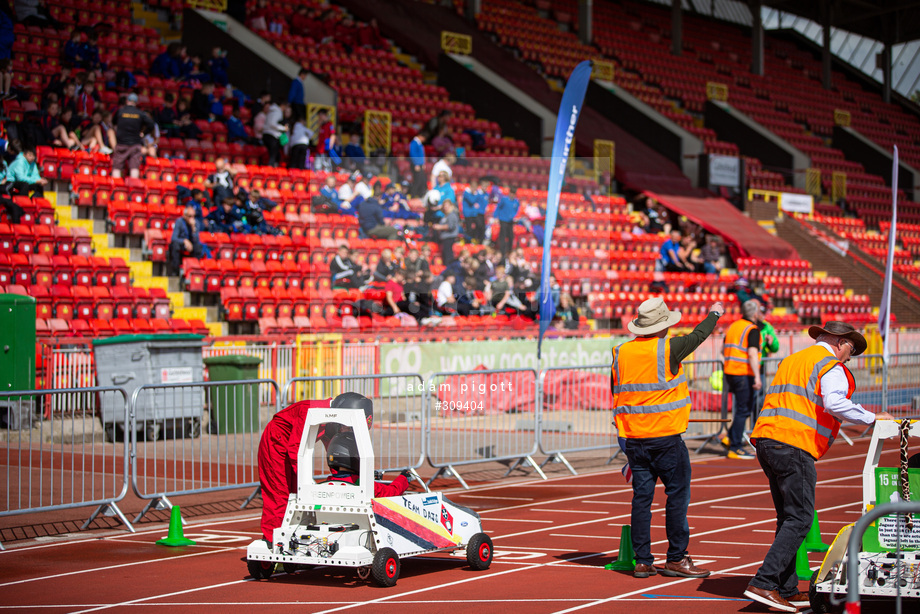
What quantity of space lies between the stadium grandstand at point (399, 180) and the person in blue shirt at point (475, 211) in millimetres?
60

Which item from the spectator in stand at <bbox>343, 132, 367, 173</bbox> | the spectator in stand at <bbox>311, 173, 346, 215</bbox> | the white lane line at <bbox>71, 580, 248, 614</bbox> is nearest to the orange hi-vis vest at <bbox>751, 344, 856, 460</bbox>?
the white lane line at <bbox>71, 580, 248, 614</bbox>

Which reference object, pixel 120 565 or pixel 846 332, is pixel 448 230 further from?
pixel 846 332

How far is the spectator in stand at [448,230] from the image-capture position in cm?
1773

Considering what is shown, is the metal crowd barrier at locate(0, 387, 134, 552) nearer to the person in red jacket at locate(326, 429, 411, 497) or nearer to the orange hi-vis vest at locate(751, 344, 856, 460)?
the person in red jacket at locate(326, 429, 411, 497)

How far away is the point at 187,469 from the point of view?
11.9 m

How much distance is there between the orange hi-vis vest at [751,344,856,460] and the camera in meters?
6.64

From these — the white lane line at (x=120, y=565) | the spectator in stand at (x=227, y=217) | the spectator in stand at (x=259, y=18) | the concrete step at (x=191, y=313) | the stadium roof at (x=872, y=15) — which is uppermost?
the stadium roof at (x=872, y=15)

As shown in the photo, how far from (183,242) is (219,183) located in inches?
70.7

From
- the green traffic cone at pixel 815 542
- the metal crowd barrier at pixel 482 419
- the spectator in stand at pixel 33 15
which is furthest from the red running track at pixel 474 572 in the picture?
the spectator in stand at pixel 33 15

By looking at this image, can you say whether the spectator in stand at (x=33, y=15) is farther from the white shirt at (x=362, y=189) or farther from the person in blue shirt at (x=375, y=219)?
the person in blue shirt at (x=375, y=219)

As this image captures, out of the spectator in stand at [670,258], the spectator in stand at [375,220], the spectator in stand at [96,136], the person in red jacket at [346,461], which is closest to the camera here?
the person in red jacket at [346,461]

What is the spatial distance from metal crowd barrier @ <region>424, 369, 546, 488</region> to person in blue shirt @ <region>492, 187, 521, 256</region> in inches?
195

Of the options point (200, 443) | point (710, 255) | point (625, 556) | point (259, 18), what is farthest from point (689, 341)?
point (259, 18)

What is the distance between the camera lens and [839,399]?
653 cm
